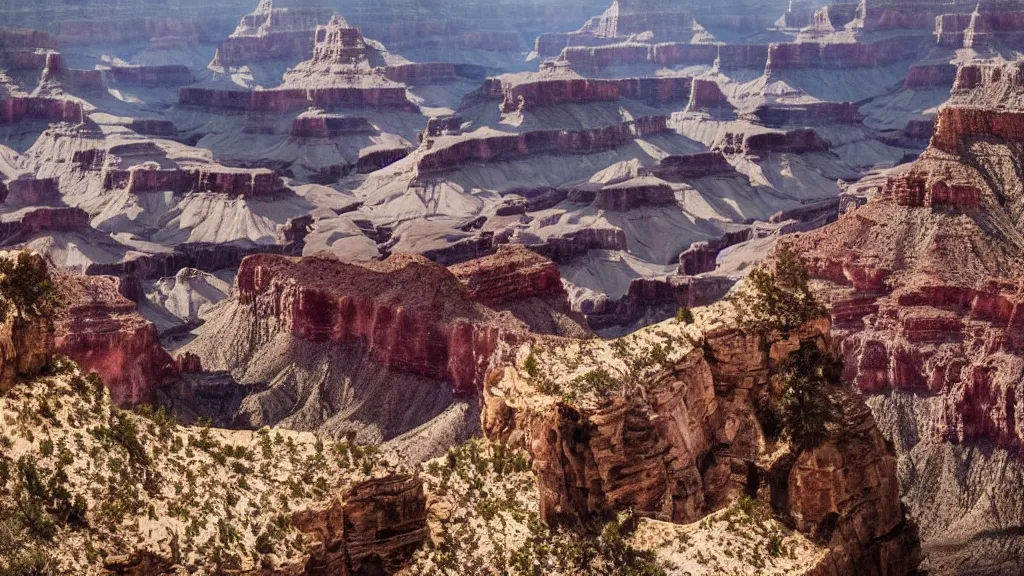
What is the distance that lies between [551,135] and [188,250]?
2363 inches

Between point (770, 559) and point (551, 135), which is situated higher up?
point (770, 559)

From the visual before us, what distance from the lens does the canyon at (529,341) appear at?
1241 inches

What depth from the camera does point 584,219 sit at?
465 feet

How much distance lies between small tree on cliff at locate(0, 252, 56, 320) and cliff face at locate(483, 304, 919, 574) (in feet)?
34.0

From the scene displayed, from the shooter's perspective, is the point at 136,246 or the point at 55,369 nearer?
the point at 55,369

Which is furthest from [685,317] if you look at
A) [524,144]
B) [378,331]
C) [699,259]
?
[524,144]

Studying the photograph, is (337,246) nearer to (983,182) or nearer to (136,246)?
(136,246)

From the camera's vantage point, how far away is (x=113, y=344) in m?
75.2

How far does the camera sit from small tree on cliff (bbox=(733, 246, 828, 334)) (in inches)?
1460

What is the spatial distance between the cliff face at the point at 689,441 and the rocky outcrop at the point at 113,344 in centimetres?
4065

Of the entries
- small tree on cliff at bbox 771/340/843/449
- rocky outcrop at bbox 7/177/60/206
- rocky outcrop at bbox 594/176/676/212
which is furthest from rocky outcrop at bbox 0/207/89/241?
small tree on cliff at bbox 771/340/843/449

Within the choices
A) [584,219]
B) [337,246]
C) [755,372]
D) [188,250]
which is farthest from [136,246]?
[755,372]

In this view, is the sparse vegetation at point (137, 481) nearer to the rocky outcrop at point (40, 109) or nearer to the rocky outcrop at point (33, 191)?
the rocky outcrop at point (33, 191)

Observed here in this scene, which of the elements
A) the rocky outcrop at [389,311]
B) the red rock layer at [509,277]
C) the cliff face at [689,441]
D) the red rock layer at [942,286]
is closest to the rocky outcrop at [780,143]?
the red rock layer at [942,286]
